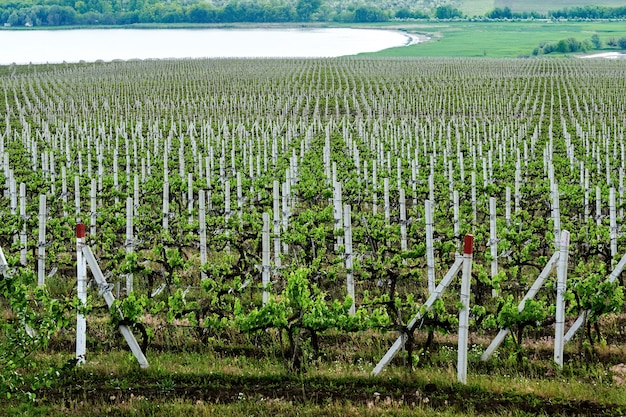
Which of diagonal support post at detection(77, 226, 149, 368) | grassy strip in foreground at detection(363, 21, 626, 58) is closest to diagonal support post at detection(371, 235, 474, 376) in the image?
diagonal support post at detection(77, 226, 149, 368)

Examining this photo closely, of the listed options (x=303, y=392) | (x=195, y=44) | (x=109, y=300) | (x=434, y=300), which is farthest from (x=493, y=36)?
(x=303, y=392)

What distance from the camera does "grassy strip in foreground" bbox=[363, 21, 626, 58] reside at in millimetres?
Result: 116206

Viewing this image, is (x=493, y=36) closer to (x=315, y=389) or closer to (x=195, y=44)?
(x=195, y=44)

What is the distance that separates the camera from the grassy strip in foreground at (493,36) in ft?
381

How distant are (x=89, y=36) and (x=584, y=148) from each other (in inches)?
5689

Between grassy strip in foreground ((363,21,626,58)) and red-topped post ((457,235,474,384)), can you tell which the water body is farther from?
red-topped post ((457,235,474,384))

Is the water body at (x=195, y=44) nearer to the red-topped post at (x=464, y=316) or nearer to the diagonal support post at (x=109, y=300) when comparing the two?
the diagonal support post at (x=109, y=300)

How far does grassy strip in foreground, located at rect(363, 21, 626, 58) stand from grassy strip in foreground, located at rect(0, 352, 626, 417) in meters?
99.8

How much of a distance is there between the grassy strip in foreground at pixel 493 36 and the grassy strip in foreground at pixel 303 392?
99.8 m

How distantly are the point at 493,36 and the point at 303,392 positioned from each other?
147 m

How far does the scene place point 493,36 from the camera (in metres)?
150

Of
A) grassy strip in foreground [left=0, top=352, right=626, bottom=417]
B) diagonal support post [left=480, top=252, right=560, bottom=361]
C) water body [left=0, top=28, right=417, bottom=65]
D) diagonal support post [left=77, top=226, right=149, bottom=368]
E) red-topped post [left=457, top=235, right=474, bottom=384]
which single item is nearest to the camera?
grassy strip in foreground [left=0, top=352, right=626, bottom=417]

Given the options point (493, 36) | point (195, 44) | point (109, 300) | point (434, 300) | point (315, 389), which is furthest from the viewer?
point (493, 36)

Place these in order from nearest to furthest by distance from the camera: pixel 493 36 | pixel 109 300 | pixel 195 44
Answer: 1. pixel 109 300
2. pixel 195 44
3. pixel 493 36
